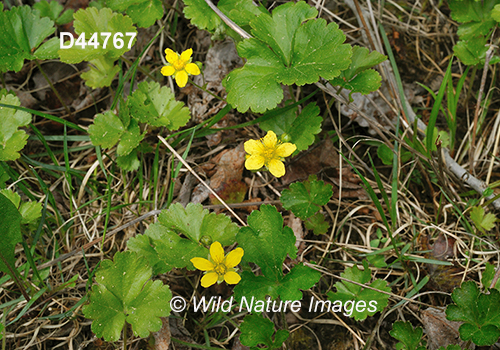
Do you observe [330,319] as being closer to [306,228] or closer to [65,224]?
[306,228]

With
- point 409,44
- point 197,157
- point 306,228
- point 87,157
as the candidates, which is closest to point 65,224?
point 87,157

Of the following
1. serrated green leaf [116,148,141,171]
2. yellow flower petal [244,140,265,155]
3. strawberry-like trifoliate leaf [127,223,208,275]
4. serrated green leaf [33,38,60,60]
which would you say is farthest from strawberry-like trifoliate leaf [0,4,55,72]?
yellow flower petal [244,140,265,155]

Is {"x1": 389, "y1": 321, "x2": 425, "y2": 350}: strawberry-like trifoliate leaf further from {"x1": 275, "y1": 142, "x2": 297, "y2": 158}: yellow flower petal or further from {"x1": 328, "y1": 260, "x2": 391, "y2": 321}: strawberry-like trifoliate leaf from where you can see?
{"x1": 275, "y1": 142, "x2": 297, "y2": 158}: yellow flower petal

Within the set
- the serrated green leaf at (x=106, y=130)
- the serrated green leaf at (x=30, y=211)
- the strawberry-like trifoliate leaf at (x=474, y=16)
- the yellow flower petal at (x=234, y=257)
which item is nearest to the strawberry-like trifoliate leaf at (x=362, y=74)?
the strawberry-like trifoliate leaf at (x=474, y=16)

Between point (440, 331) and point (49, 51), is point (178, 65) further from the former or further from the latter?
point (440, 331)

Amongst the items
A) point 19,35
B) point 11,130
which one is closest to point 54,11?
point 19,35

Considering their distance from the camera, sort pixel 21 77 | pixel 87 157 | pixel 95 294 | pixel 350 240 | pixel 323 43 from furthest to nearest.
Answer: pixel 21 77
pixel 87 157
pixel 350 240
pixel 323 43
pixel 95 294
